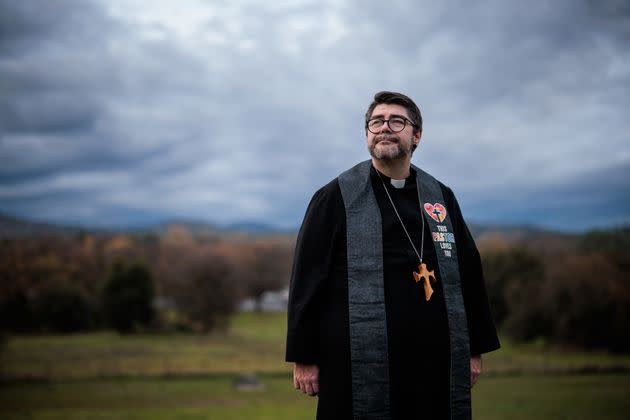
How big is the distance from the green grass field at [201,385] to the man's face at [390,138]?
13.2 meters

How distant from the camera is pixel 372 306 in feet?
11.6

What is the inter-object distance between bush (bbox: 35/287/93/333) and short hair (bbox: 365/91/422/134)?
42959mm

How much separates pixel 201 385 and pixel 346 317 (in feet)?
71.6

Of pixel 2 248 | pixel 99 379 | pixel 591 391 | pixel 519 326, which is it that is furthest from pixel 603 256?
pixel 2 248

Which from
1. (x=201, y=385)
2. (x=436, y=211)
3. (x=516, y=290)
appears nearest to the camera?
(x=436, y=211)

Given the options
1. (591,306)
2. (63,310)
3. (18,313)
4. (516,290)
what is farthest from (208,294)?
(591,306)

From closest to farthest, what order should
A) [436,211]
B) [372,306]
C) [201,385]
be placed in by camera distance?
[372,306] < [436,211] < [201,385]

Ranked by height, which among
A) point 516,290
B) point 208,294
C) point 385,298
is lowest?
point 208,294

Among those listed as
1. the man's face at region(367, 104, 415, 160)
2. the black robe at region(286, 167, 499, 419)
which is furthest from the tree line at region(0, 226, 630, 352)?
the man's face at region(367, 104, 415, 160)

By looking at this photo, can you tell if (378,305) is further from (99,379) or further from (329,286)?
(99,379)

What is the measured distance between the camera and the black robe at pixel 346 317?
3.49m

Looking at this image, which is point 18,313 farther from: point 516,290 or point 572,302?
point 572,302

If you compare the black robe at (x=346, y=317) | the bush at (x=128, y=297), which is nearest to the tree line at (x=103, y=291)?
the bush at (x=128, y=297)

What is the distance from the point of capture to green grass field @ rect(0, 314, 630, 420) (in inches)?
656
